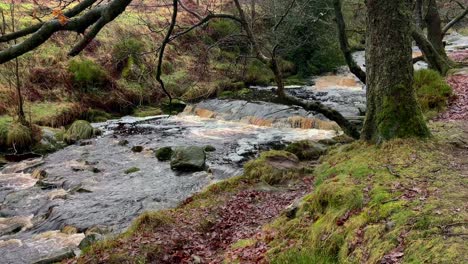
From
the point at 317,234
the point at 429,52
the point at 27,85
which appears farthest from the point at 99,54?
the point at 317,234

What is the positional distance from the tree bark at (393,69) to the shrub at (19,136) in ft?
50.8

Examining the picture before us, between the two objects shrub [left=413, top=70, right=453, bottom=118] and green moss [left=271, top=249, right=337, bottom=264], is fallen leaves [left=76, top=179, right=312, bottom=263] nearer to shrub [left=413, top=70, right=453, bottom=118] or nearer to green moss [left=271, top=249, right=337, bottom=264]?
green moss [left=271, top=249, right=337, bottom=264]

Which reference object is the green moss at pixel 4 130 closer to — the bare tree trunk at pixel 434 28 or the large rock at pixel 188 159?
the large rock at pixel 188 159

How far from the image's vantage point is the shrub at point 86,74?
2452 cm

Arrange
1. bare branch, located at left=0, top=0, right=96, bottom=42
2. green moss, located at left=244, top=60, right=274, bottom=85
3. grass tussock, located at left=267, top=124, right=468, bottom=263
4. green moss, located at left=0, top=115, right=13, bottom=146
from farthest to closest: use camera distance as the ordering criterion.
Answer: green moss, located at left=244, top=60, right=274, bottom=85 → green moss, located at left=0, top=115, right=13, bottom=146 → grass tussock, located at left=267, top=124, right=468, bottom=263 → bare branch, located at left=0, top=0, right=96, bottom=42

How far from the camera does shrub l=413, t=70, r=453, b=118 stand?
12255 mm

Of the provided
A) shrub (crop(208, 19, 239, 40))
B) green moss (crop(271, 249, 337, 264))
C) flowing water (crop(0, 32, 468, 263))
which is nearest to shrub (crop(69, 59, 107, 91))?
flowing water (crop(0, 32, 468, 263))

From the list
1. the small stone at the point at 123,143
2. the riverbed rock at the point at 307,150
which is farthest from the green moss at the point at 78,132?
the riverbed rock at the point at 307,150

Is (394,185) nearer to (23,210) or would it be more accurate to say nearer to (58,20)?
→ (58,20)

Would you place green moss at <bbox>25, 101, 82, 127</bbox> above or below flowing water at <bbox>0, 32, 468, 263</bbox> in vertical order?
above

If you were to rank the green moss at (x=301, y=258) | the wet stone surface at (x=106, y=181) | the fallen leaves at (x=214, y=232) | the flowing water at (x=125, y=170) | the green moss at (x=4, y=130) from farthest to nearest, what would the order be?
the green moss at (x=4, y=130) → the flowing water at (x=125, y=170) → the wet stone surface at (x=106, y=181) → the fallen leaves at (x=214, y=232) → the green moss at (x=301, y=258)

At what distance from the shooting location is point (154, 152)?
16.9 m

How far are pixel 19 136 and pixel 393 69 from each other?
51.9ft

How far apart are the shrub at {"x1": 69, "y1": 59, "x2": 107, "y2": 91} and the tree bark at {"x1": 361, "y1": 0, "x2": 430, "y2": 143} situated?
20.5m
